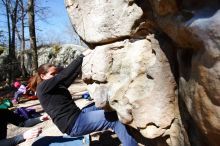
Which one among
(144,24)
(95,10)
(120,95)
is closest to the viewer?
(144,24)

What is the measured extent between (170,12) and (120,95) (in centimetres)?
105

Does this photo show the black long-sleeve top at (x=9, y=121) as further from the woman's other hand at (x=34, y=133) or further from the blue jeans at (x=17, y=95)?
the blue jeans at (x=17, y=95)

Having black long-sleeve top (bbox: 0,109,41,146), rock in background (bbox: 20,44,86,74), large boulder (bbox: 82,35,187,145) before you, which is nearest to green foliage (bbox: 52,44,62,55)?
rock in background (bbox: 20,44,86,74)

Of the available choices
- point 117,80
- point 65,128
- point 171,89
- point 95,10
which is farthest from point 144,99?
point 65,128

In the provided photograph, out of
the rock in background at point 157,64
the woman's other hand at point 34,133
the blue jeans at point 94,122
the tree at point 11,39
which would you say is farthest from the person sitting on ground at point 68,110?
the tree at point 11,39

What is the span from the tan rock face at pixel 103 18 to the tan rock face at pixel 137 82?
105 mm

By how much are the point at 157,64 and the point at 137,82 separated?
0.29 meters

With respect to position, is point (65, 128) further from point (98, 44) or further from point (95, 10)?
point (95, 10)

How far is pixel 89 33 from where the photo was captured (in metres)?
3.52

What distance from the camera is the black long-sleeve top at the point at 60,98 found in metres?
3.96

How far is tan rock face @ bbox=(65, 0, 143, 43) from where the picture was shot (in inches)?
123

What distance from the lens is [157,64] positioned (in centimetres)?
279

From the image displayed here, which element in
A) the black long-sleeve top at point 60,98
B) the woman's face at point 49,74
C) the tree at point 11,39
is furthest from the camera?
the tree at point 11,39

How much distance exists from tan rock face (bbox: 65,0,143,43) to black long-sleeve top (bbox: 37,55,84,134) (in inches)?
20.9
